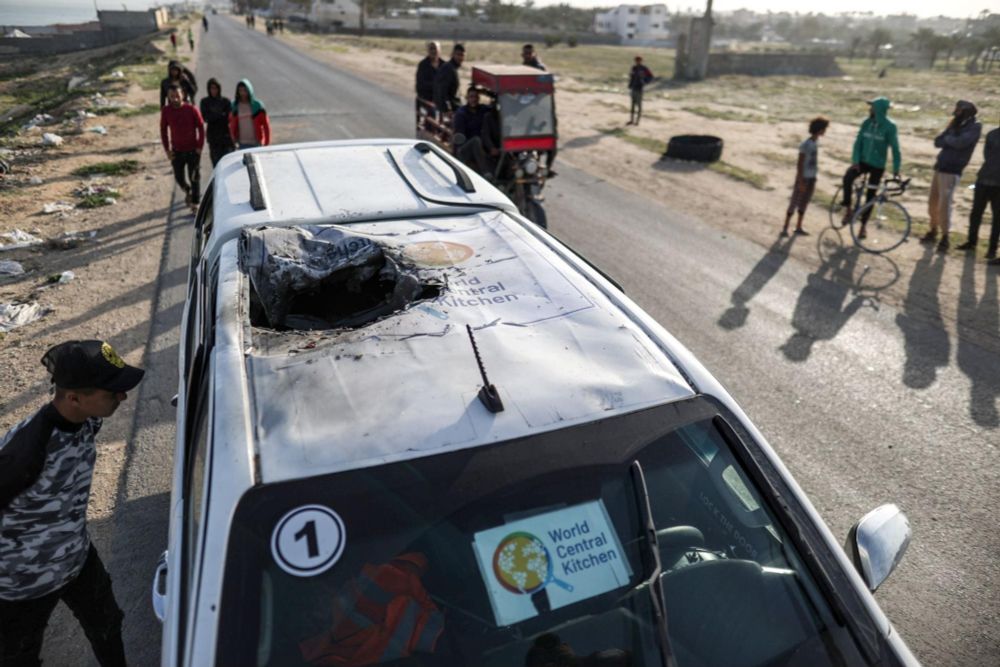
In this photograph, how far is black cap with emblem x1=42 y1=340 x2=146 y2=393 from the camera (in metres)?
2.28

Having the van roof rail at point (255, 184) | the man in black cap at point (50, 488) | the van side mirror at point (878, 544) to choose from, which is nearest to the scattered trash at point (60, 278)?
the van roof rail at point (255, 184)

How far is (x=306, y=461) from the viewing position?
75.4 inches

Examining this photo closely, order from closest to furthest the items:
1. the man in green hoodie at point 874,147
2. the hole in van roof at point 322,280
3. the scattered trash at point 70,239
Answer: the hole in van roof at point 322,280 < the scattered trash at point 70,239 < the man in green hoodie at point 874,147

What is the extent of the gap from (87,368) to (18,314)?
17.4 ft

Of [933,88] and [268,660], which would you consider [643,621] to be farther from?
[933,88]

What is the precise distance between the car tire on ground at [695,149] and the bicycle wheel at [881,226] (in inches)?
187

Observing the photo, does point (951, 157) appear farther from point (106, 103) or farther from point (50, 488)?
point (106, 103)

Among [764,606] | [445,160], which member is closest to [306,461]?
[764,606]

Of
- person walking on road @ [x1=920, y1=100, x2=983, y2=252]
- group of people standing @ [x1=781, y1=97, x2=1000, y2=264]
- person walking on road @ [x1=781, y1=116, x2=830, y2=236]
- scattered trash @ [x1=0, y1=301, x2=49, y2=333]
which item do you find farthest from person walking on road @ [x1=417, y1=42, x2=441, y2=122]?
person walking on road @ [x1=920, y1=100, x2=983, y2=252]

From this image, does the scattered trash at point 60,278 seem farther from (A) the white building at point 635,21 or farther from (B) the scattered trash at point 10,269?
(A) the white building at point 635,21

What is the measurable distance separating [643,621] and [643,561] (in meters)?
0.17

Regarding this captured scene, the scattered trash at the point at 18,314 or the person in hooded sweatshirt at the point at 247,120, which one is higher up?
the person in hooded sweatshirt at the point at 247,120

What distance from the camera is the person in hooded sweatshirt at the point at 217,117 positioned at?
368 inches

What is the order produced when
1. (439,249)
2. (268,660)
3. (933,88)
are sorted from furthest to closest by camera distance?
1. (933,88)
2. (439,249)
3. (268,660)
